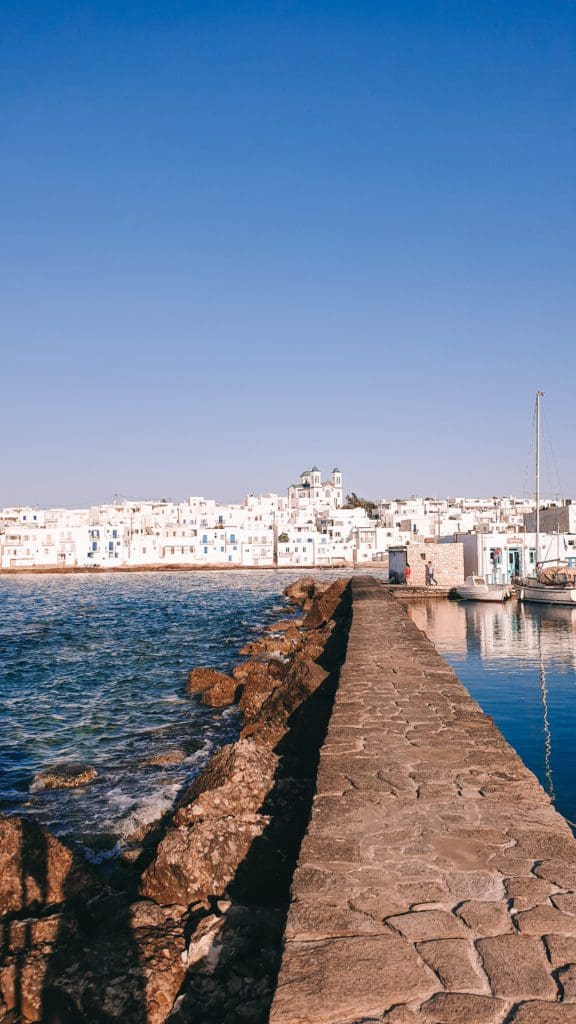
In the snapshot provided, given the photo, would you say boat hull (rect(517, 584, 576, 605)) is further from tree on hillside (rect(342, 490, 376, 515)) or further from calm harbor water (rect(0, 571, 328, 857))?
tree on hillside (rect(342, 490, 376, 515))

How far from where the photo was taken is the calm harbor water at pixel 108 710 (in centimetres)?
1040

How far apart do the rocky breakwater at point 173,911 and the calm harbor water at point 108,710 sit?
1634 mm

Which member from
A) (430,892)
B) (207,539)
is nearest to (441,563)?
(430,892)

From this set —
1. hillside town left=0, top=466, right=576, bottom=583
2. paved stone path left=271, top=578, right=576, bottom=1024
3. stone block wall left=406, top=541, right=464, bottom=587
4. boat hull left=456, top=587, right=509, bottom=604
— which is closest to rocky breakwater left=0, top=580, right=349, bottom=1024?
paved stone path left=271, top=578, right=576, bottom=1024

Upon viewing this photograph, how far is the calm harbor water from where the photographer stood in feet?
34.1

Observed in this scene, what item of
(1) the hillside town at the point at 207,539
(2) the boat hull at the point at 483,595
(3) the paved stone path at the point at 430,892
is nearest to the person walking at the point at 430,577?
(2) the boat hull at the point at 483,595

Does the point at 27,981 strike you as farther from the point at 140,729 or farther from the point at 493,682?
the point at 493,682

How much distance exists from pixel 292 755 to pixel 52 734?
7.08 metres

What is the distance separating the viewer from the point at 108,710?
17.1 meters

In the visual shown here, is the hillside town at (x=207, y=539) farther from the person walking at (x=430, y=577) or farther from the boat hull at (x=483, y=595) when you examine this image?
the boat hull at (x=483, y=595)

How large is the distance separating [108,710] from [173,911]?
1188 cm

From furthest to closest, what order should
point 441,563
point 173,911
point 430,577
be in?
point 441,563 → point 430,577 → point 173,911

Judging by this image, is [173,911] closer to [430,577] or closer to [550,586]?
[550,586]

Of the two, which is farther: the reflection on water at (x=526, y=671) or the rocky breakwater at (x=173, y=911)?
the reflection on water at (x=526, y=671)
